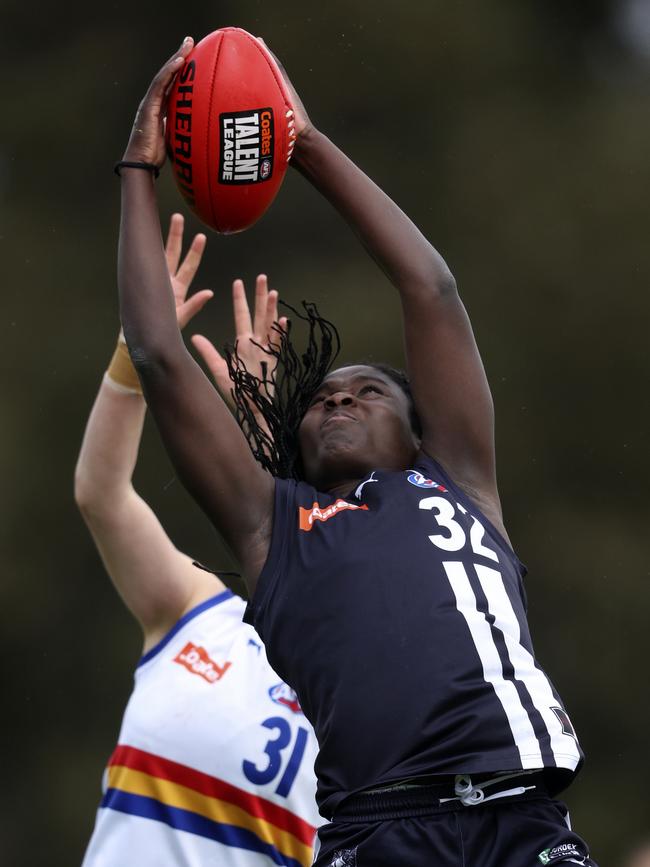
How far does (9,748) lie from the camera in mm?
9773

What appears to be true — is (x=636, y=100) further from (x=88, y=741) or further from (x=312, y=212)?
(x=88, y=741)

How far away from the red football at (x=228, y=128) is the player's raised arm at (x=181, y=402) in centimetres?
15

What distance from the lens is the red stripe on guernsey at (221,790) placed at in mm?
4027

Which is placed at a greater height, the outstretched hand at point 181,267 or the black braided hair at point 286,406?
the outstretched hand at point 181,267

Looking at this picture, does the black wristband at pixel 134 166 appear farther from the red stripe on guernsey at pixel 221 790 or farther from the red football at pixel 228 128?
the red stripe on guernsey at pixel 221 790

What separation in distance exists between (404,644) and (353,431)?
25.7 inches

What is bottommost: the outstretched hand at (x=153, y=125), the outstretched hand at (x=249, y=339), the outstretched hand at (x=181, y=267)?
the outstretched hand at (x=249, y=339)

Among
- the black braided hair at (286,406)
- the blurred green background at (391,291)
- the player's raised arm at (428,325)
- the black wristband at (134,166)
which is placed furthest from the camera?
the blurred green background at (391,291)

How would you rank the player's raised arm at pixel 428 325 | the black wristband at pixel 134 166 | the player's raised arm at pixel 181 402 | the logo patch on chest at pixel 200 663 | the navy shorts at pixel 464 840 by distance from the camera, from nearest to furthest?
the navy shorts at pixel 464 840, the player's raised arm at pixel 181 402, the black wristband at pixel 134 166, the player's raised arm at pixel 428 325, the logo patch on chest at pixel 200 663

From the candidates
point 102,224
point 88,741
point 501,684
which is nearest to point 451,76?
point 102,224

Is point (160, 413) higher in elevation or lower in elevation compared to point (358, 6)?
lower

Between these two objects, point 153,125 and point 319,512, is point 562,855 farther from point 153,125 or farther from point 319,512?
point 153,125

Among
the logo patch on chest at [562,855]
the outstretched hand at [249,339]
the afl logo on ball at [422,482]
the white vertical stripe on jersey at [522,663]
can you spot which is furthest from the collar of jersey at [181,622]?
the logo patch on chest at [562,855]

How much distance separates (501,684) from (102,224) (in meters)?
8.36
